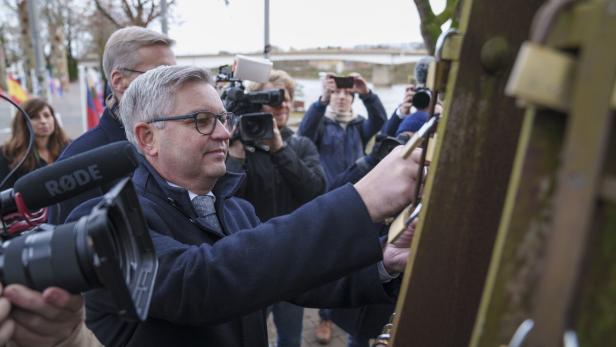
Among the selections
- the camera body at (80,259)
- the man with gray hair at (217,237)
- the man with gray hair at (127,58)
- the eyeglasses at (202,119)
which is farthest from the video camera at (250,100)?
the camera body at (80,259)

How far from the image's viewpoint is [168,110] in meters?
1.51

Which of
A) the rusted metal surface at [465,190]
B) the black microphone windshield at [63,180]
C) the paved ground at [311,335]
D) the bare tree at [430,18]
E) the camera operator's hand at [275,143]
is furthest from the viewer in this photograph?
the paved ground at [311,335]

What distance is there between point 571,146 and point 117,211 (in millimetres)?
772

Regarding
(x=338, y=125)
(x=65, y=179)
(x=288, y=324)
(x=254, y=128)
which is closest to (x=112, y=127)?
(x=254, y=128)

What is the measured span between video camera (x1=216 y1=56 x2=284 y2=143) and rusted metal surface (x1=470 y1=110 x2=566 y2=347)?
2.23 m

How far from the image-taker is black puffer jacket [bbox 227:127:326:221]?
116 inches

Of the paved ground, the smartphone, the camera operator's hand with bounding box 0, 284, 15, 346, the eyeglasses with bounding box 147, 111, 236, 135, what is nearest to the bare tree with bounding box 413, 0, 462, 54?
the eyeglasses with bounding box 147, 111, 236, 135

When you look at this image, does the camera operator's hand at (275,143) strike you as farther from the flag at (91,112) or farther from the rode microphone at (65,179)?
the flag at (91,112)

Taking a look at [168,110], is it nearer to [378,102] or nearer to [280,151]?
[280,151]

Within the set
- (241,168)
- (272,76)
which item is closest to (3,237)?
(241,168)

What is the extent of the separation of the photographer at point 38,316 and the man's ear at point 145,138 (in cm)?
66

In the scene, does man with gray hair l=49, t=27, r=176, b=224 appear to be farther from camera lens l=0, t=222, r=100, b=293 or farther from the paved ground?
Answer: the paved ground

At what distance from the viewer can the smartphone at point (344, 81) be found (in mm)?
4387

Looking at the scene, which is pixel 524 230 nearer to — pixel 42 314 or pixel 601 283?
pixel 601 283
